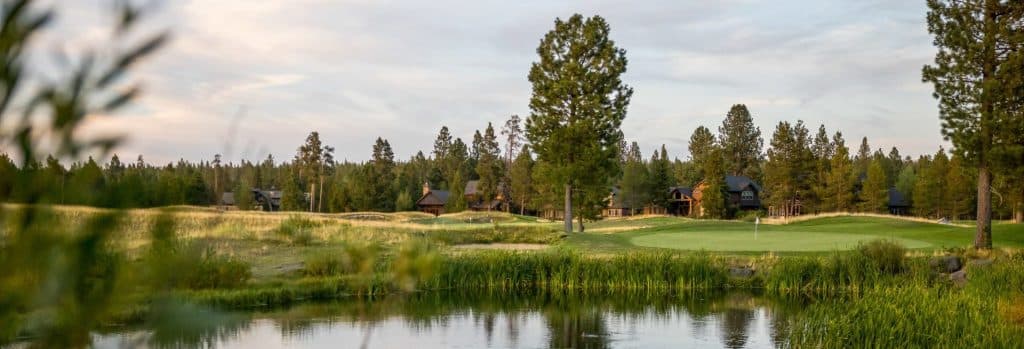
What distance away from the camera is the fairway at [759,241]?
1033 inches

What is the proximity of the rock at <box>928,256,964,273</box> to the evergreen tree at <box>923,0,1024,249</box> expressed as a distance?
3.73 meters

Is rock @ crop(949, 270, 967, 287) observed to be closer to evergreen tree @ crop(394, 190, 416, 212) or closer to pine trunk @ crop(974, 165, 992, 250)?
pine trunk @ crop(974, 165, 992, 250)

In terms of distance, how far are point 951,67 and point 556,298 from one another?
15.3 m

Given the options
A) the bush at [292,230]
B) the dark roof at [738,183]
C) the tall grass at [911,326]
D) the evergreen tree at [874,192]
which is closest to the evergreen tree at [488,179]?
the dark roof at [738,183]

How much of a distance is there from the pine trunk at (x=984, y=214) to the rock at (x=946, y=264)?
3.23 metres

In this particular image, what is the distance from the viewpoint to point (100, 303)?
104 centimetres

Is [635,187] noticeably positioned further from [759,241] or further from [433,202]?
[759,241]

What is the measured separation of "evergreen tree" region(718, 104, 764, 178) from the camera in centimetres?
8944

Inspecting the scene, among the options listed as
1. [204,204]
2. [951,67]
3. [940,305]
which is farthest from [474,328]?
[951,67]

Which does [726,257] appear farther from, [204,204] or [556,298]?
[204,204]

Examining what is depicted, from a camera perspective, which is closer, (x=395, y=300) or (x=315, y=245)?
(x=395, y=300)

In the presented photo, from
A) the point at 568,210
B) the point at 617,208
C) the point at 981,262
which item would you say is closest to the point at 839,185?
the point at 617,208

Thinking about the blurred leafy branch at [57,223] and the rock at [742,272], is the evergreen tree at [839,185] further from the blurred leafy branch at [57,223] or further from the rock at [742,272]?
the blurred leafy branch at [57,223]

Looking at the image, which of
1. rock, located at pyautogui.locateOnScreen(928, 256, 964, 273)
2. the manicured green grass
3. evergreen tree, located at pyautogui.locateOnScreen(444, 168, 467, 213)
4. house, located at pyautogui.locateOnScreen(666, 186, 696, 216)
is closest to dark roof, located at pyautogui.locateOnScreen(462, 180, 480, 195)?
evergreen tree, located at pyautogui.locateOnScreen(444, 168, 467, 213)
